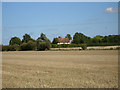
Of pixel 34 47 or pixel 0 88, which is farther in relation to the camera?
pixel 34 47

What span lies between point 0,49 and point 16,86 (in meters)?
50.8

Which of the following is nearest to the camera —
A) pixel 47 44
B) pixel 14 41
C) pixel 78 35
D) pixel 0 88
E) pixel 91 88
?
pixel 91 88

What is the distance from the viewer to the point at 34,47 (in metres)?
59.8

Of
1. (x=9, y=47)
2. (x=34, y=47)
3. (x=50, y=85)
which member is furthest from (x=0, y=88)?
(x=9, y=47)

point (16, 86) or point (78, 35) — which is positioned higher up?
point (78, 35)

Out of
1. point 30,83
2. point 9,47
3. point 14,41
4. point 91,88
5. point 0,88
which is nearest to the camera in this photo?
point 91,88

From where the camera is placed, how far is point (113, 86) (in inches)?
410

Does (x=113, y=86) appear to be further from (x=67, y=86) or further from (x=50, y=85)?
(x=50, y=85)

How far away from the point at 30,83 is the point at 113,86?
15.3 feet

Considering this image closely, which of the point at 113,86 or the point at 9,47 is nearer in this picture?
the point at 113,86

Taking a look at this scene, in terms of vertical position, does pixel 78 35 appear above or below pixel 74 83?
above

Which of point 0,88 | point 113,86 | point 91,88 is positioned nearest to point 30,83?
point 0,88

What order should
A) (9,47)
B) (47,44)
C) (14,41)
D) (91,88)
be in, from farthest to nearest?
(14,41) < (9,47) < (47,44) < (91,88)

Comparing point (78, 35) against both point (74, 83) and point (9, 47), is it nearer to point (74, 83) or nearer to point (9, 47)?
point (9, 47)
